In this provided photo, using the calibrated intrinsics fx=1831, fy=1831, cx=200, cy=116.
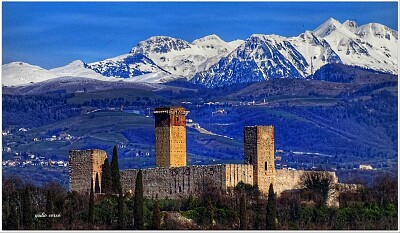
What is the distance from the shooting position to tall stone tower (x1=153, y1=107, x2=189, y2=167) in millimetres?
71500

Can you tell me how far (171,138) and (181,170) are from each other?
2.58 metres

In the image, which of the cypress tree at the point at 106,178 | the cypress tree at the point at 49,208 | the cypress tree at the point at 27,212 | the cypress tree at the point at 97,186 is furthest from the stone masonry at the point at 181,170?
the cypress tree at the point at 27,212

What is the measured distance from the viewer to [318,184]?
70.4 meters

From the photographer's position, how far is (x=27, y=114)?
606 feet

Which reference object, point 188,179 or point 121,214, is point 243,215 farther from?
point 188,179

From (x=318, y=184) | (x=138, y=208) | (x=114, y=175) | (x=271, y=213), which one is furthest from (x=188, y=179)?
(x=271, y=213)

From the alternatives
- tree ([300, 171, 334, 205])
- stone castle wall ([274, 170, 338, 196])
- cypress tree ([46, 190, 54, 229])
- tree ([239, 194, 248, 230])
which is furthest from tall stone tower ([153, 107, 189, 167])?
tree ([239, 194, 248, 230])

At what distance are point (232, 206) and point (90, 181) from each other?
741 centimetres

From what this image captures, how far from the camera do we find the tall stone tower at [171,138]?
7150 cm

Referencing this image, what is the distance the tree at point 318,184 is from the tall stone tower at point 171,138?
4849 mm

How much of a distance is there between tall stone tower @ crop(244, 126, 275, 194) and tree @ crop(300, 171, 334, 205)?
177 centimetres

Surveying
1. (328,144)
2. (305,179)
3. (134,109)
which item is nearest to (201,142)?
(328,144)

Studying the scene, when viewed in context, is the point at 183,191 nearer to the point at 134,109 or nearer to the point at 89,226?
the point at 89,226

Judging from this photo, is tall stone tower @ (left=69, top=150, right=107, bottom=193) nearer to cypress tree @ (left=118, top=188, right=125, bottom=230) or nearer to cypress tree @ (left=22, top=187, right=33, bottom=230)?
cypress tree @ (left=22, top=187, right=33, bottom=230)
